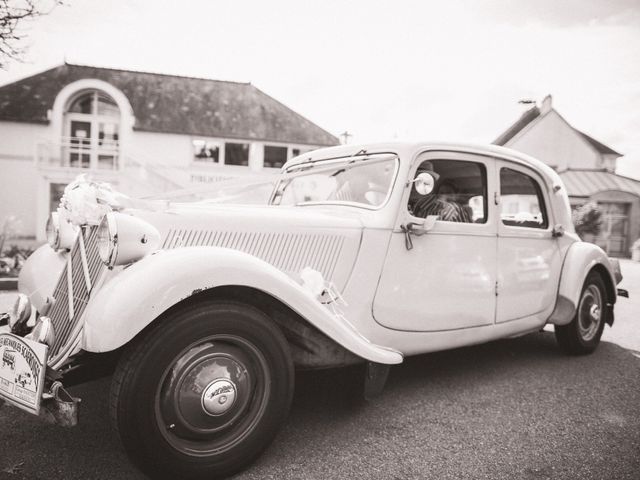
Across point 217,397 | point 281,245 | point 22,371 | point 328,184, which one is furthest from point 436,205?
point 22,371

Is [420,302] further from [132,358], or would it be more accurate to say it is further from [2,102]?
[2,102]

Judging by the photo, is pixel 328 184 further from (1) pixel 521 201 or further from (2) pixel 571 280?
(2) pixel 571 280

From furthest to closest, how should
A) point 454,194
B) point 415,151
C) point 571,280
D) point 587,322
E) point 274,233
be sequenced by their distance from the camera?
1. point 587,322
2. point 571,280
3. point 454,194
4. point 415,151
5. point 274,233

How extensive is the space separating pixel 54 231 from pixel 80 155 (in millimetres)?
15832

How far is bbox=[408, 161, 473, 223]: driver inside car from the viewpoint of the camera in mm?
2939

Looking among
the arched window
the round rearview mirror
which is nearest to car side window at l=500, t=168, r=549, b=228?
the round rearview mirror

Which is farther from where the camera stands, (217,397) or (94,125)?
(94,125)

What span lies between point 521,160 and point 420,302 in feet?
5.13

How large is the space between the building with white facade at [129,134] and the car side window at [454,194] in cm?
1351

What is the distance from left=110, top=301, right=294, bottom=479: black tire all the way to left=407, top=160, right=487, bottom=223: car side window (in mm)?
1410

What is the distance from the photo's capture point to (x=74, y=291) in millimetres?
2250

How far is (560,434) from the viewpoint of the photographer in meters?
2.51

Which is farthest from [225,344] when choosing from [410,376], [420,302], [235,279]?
[410,376]

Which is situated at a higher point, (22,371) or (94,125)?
(94,125)
